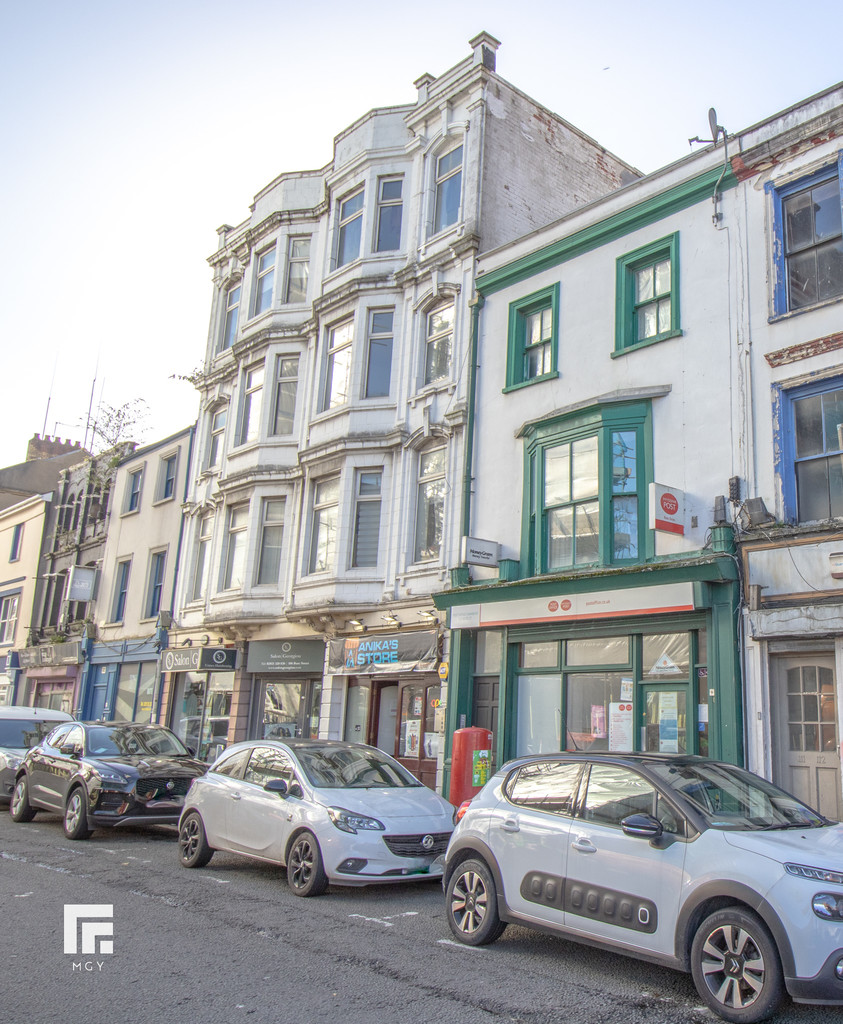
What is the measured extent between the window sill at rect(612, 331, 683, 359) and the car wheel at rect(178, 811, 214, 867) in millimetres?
9109

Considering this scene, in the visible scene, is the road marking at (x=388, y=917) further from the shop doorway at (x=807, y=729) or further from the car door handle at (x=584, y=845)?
the shop doorway at (x=807, y=729)

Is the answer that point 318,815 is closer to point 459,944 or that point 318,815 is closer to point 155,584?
point 459,944

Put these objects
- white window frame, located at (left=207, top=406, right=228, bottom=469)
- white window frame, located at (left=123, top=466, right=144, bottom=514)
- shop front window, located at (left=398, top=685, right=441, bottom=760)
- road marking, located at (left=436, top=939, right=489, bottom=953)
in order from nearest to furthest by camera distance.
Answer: road marking, located at (left=436, top=939, right=489, bottom=953) < shop front window, located at (left=398, top=685, right=441, bottom=760) < white window frame, located at (left=207, top=406, right=228, bottom=469) < white window frame, located at (left=123, top=466, right=144, bottom=514)

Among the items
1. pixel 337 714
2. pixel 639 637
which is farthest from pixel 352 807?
pixel 337 714

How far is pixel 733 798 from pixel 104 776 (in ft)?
30.9

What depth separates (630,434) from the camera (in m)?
13.7

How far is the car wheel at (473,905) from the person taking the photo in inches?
281

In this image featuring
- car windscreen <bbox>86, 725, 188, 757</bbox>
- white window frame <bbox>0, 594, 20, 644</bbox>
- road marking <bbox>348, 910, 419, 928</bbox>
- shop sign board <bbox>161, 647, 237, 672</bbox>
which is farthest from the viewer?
white window frame <bbox>0, 594, 20, 644</bbox>

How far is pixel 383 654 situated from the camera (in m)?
17.1

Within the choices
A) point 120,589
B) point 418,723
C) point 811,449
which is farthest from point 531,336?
point 120,589

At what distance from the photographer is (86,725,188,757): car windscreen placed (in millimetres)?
14039

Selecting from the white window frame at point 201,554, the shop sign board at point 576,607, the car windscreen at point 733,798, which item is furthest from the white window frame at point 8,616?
the car windscreen at point 733,798

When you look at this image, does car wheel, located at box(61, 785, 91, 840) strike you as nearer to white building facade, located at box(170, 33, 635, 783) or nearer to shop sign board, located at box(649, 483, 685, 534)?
white building facade, located at box(170, 33, 635, 783)

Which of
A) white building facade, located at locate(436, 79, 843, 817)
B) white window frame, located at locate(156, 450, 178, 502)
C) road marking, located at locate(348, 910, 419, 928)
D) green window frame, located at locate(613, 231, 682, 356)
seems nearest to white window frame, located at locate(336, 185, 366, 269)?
white building facade, located at locate(436, 79, 843, 817)
